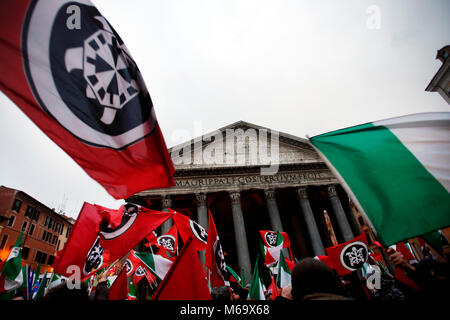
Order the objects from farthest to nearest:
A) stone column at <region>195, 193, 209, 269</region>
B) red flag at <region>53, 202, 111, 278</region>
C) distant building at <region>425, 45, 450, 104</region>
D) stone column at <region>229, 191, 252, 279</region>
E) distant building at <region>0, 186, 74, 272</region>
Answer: distant building at <region>0, 186, 74, 272</region> < distant building at <region>425, 45, 450, 104</region> < stone column at <region>195, 193, 209, 269</region> < stone column at <region>229, 191, 252, 279</region> < red flag at <region>53, 202, 111, 278</region>

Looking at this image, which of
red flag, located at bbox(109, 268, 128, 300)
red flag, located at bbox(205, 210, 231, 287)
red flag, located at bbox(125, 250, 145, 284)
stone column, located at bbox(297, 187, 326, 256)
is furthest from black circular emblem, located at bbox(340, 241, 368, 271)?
stone column, located at bbox(297, 187, 326, 256)

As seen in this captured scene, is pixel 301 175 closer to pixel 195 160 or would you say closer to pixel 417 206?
pixel 195 160

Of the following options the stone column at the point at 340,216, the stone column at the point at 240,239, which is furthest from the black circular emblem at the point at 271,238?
the stone column at the point at 340,216

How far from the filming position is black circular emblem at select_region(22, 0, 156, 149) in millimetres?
1822

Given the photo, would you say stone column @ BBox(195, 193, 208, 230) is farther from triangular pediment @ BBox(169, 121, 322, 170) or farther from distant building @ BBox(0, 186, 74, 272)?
distant building @ BBox(0, 186, 74, 272)

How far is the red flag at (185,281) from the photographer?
6.82 feet

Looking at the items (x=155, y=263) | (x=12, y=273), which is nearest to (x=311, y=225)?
(x=155, y=263)

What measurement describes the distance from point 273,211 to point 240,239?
3.02 m

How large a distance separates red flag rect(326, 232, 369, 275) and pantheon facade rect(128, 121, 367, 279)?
26.9ft

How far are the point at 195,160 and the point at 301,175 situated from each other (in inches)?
320

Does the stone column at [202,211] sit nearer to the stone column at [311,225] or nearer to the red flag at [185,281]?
the stone column at [311,225]

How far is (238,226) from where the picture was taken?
47.4 ft

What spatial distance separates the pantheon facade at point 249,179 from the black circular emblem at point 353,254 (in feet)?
27.4
